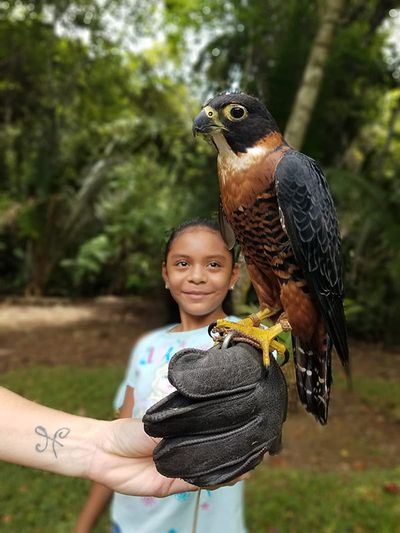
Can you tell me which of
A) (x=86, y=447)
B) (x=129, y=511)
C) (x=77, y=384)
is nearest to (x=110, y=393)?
(x=77, y=384)

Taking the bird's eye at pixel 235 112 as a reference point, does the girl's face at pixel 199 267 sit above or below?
below

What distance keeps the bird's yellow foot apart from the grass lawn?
2.53 metres

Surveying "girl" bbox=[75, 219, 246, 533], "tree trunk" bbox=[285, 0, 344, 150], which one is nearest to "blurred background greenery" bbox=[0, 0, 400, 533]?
"tree trunk" bbox=[285, 0, 344, 150]

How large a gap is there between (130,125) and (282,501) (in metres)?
5.25

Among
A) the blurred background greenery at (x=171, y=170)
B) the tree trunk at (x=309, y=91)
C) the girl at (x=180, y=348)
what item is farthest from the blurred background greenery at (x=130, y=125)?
the girl at (x=180, y=348)

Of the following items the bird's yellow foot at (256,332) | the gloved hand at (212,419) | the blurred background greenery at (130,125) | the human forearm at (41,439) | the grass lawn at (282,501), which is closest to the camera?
the gloved hand at (212,419)

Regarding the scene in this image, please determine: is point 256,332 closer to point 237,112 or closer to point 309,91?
point 237,112

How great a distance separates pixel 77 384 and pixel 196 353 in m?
4.83

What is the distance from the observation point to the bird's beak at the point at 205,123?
1.02 metres

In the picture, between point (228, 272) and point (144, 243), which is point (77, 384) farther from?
point (144, 243)

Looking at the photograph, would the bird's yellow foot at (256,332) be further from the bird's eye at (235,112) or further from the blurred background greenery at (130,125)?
the blurred background greenery at (130,125)

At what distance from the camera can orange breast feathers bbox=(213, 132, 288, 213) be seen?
107cm

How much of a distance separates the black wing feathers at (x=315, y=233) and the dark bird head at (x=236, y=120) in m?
0.08

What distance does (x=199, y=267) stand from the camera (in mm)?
1262
